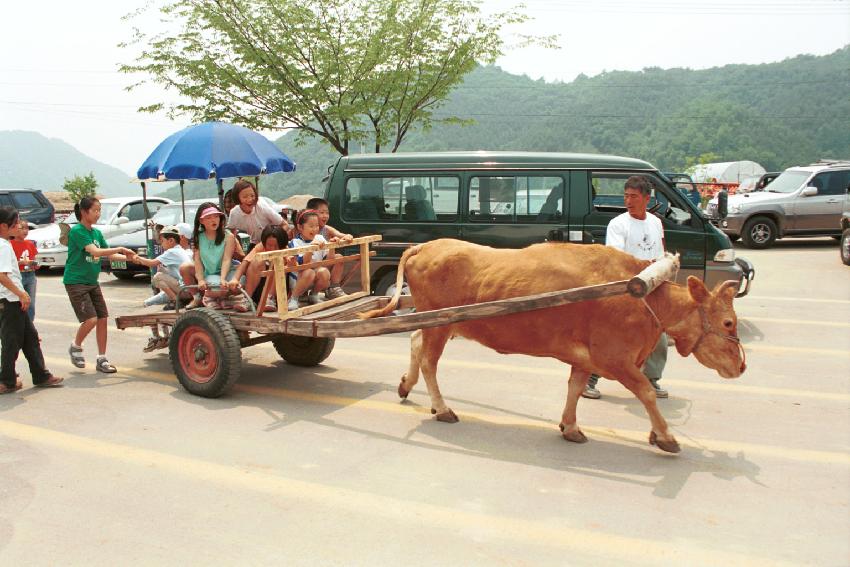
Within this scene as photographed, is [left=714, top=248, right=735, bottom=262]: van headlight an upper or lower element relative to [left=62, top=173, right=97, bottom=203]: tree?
lower

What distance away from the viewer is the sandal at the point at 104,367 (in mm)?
7156

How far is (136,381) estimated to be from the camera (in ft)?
22.6

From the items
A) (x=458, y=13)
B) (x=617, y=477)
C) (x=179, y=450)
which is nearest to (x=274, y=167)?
(x=179, y=450)

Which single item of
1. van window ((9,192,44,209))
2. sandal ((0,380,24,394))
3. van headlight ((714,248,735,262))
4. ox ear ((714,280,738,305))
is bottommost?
sandal ((0,380,24,394))

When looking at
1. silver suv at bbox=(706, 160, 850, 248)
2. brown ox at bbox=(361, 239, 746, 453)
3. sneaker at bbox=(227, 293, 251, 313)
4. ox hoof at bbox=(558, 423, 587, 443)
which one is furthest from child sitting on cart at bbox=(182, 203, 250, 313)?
silver suv at bbox=(706, 160, 850, 248)

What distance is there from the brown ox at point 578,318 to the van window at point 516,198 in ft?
11.6

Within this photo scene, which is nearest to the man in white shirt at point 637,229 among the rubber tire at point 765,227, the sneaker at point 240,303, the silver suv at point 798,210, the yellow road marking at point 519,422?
the yellow road marking at point 519,422

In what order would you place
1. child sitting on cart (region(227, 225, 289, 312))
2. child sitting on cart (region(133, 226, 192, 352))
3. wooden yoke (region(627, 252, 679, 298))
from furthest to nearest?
child sitting on cart (region(133, 226, 192, 352)), child sitting on cart (region(227, 225, 289, 312)), wooden yoke (region(627, 252, 679, 298))

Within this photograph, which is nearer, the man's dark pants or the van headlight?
the man's dark pants

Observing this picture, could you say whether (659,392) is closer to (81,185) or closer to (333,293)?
(333,293)

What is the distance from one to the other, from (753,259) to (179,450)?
1446 centimetres

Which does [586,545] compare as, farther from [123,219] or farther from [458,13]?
[458,13]

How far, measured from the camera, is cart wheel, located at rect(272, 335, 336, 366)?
716 centimetres

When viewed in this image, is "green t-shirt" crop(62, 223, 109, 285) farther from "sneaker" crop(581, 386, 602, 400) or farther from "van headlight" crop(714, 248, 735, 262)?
"van headlight" crop(714, 248, 735, 262)
